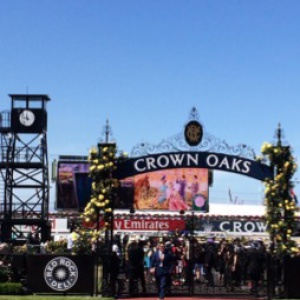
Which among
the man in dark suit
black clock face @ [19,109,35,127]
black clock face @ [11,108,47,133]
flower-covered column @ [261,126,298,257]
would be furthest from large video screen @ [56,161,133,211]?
the man in dark suit

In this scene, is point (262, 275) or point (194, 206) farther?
point (194, 206)

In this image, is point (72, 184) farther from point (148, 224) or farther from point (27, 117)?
point (148, 224)

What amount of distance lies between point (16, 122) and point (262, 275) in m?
33.2

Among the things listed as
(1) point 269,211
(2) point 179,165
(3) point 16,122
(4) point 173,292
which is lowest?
(4) point 173,292

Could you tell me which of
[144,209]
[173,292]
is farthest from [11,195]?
[173,292]

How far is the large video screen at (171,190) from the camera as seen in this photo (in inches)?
2400

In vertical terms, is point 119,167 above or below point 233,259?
above

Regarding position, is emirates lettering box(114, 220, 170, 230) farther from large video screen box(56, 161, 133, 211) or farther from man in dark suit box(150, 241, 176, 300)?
man in dark suit box(150, 241, 176, 300)

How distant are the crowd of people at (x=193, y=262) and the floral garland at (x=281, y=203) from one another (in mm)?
1724

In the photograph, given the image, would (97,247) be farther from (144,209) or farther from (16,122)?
(144,209)

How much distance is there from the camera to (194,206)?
61.2m

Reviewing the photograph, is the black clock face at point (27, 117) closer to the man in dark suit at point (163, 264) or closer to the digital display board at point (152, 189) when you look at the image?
the digital display board at point (152, 189)

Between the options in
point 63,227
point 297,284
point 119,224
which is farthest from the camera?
point 63,227

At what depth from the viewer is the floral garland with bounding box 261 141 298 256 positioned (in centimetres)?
2327
